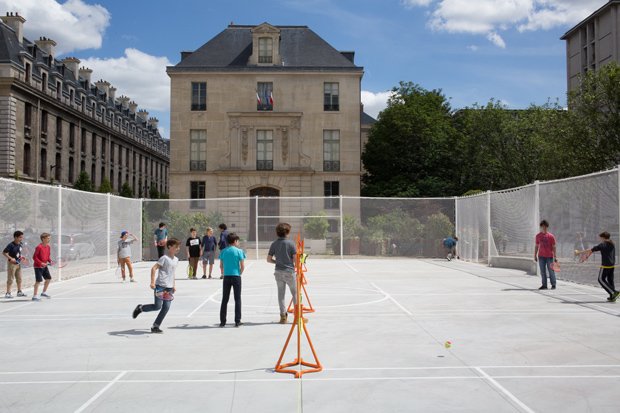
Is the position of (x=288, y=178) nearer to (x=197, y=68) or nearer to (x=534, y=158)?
(x=197, y=68)

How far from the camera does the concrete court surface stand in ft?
21.0

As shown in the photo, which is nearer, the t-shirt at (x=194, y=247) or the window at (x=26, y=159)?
the t-shirt at (x=194, y=247)

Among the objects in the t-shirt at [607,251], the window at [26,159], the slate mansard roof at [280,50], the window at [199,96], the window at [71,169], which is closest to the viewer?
the t-shirt at [607,251]

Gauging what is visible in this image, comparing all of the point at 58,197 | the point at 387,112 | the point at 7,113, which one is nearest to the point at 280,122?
the point at 387,112

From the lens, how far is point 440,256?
3228 cm

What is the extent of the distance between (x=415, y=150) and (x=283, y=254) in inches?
1601

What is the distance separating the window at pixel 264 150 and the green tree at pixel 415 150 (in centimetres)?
931

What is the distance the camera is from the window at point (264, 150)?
46594 millimetres

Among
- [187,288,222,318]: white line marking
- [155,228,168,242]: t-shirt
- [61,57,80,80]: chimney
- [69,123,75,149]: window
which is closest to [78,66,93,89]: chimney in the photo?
[61,57,80,80]: chimney

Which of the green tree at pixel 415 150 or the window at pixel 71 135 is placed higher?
the window at pixel 71 135

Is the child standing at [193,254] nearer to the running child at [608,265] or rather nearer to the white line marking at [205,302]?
the white line marking at [205,302]

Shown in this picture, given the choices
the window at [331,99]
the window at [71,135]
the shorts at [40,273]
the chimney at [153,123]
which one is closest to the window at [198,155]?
the window at [331,99]

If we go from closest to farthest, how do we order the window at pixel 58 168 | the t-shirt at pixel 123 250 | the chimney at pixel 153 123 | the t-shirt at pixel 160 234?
the t-shirt at pixel 123 250
the t-shirt at pixel 160 234
the window at pixel 58 168
the chimney at pixel 153 123

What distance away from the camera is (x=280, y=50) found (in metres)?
48.8
